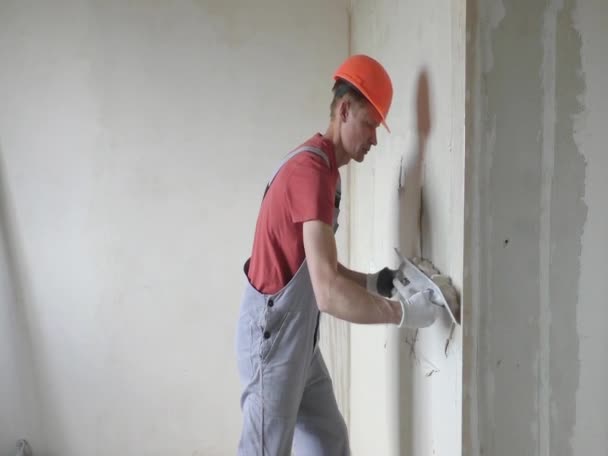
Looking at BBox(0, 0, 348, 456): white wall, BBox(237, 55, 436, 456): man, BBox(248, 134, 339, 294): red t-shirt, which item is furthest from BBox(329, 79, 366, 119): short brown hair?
BBox(0, 0, 348, 456): white wall

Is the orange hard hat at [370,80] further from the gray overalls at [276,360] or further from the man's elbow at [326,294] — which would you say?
the man's elbow at [326,294]

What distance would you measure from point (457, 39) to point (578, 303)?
615mm

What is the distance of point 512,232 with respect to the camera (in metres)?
1.03

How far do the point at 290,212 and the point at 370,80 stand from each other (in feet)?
1.36

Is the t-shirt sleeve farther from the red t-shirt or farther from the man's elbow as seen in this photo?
the man's elbow

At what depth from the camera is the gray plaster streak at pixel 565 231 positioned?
3.31ft

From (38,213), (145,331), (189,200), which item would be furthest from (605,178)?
(38,213)

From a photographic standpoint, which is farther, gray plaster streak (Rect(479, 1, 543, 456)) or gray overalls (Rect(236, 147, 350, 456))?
gray overalls (Rect(236, 147, 350, 456))

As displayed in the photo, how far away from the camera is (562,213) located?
40.7 inches

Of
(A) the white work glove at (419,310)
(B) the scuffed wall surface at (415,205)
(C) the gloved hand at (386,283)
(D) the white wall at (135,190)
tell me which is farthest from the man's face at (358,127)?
(D) the white wall at (135,190)

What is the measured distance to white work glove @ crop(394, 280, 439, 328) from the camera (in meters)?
1.13

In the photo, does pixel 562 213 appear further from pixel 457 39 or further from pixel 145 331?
pixel 145 331

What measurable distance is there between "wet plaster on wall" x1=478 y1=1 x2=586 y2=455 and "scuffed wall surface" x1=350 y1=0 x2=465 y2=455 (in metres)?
0.06

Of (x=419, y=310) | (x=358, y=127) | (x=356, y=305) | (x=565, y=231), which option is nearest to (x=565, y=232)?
(x=565, y=231)
